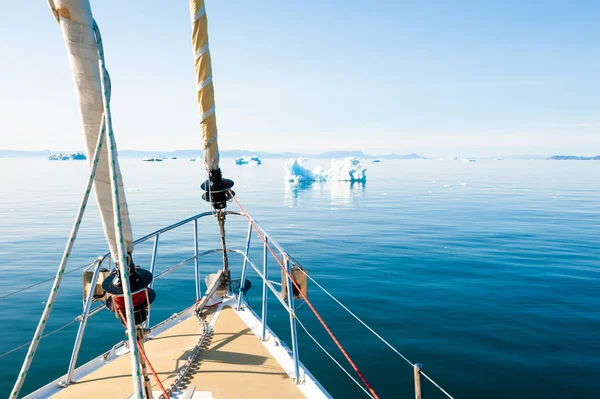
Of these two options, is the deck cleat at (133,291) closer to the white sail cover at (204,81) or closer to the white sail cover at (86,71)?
the white sail cover at (86,71)

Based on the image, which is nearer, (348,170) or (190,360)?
(190,360)

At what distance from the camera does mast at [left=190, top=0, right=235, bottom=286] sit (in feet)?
14.2

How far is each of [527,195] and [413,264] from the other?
30.3 m

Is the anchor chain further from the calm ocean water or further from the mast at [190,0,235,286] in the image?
the calm ocean water

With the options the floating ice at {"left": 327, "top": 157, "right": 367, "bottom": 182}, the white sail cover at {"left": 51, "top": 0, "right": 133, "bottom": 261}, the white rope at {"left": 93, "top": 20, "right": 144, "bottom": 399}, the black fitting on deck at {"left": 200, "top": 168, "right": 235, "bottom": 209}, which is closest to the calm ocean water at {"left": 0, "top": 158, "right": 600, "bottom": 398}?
the black fitting on deck at {"left": 200, "top": 168, "right": 235, "bottom": 209}

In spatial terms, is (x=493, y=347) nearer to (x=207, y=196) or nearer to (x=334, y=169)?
(x=207, y=196)

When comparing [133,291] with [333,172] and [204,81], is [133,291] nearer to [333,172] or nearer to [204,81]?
[204,81]

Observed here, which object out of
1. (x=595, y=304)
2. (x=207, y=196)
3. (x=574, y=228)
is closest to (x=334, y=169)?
(x=574, y=228)

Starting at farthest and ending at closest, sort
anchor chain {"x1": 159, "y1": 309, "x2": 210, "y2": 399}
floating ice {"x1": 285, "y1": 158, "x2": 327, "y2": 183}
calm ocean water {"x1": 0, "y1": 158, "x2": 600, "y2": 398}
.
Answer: floating ice {"x1": 285, "y1": 158, "x2": 327, "y2": 183} → calm ocean water {"x1": 0, "y1": 158, "x2": 600, "y2": 398} → anchor chain {"x1": 159, "y1": 309, "x2": 210, "y2": 399}

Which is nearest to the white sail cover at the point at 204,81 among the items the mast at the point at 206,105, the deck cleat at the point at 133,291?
the mast at the point at 206,105

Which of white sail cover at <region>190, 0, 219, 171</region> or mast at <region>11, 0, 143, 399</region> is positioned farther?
white sail cover at <region>190, 0, 219, 171</region>

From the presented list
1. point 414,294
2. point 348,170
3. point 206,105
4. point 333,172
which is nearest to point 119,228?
point 206,105

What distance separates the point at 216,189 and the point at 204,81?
1.49 m

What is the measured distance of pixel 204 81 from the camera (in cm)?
452
